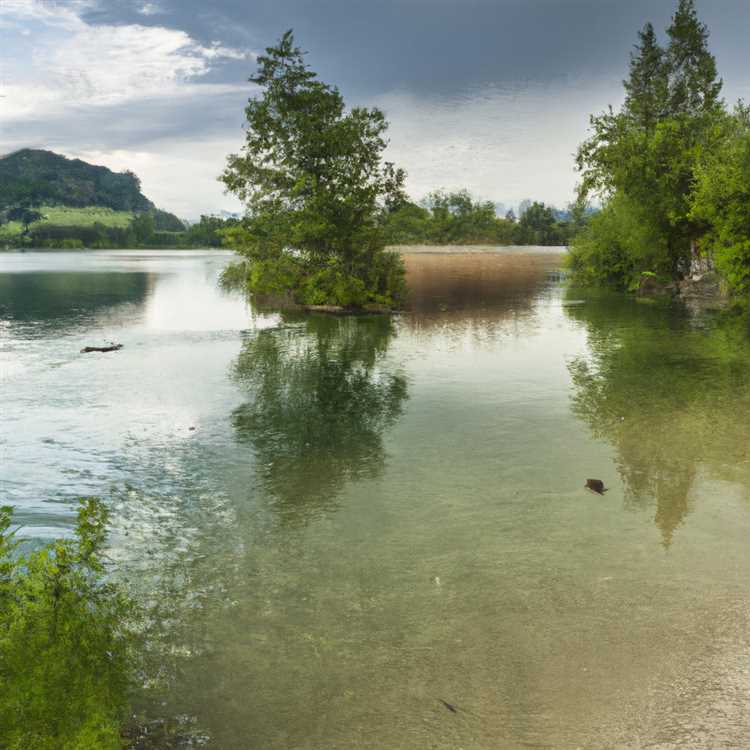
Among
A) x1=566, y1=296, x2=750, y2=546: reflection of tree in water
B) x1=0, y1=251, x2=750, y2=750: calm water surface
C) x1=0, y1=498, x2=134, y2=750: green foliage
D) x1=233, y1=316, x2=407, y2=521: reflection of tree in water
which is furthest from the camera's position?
x1=233, y1=316, x2=407, y2=521: reflection of tree in water

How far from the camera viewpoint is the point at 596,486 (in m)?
12.3

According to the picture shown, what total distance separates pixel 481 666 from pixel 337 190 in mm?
37901

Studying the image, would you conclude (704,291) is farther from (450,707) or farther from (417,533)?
(450,707)

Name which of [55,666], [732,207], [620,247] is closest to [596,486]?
[55,666]

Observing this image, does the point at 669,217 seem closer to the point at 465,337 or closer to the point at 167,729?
the point at 465,337

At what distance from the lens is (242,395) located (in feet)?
64.5

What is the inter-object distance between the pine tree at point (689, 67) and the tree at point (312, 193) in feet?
114

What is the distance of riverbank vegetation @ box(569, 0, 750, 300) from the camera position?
3578 cm

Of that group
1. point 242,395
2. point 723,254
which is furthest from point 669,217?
point 242,395

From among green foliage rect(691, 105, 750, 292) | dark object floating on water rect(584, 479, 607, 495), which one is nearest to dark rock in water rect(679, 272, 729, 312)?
green foliage rect(691, 105, 750, 292)

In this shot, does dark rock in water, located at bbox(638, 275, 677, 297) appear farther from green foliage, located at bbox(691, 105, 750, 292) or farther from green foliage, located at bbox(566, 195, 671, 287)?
green foliage, located at bbox(691, 105, 750, 292)

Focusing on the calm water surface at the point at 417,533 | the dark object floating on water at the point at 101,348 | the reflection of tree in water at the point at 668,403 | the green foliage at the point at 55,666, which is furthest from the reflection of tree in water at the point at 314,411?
the green foliage at the point at 55,666

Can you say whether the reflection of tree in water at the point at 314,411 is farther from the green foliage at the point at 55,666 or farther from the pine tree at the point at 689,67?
the pine tree at the point at 689,67

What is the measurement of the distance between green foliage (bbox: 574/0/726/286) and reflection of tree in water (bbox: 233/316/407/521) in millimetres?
25911
